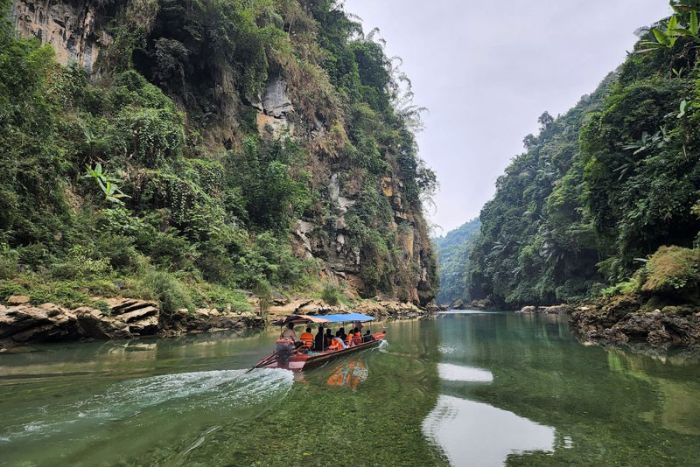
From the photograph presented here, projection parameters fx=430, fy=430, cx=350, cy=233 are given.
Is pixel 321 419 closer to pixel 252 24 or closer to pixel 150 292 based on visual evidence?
pixel 150 292

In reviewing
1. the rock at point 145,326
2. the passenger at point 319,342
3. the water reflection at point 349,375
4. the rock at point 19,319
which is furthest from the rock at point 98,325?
the water reflection at point 349,375

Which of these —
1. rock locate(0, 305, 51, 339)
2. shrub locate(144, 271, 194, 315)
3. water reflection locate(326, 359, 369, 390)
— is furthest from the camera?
shrub locate(144, 271, 194, 315)

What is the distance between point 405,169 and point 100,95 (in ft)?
106

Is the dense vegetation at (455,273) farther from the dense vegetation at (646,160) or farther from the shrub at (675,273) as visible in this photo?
the shrub at (675,273)

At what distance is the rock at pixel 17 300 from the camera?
422 inches

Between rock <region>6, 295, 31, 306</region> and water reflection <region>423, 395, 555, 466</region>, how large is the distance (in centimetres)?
1053

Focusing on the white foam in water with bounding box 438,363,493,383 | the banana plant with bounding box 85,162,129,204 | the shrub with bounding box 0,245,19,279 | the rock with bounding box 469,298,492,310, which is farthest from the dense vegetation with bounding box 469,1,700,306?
the rock with bounding box 469,298,492,310

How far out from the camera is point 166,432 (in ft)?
17.7

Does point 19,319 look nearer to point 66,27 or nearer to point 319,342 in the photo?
point 319,342

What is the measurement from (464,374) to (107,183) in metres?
14.5

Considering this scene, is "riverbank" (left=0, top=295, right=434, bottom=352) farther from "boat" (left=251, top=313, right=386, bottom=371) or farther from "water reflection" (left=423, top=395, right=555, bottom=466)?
"water reflection" (left=423, top=395, right=555, bottom=466)

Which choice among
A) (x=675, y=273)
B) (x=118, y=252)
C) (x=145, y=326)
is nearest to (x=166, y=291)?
(x=145, y=326)

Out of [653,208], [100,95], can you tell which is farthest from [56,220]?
[653,208]

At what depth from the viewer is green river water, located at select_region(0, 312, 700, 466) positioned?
4867 millimetres
